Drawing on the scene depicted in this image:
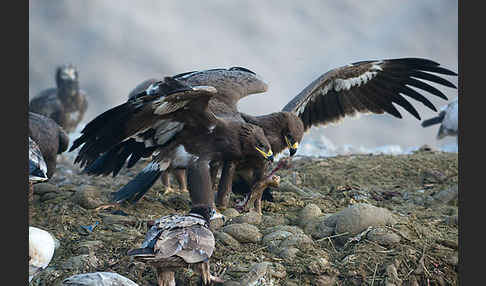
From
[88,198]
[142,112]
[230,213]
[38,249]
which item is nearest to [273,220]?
[230,213]

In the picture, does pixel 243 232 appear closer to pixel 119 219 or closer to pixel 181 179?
pixel 119 219

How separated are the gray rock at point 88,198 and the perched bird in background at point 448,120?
654 cm

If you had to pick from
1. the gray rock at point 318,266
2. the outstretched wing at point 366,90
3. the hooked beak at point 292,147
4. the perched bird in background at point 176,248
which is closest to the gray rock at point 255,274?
the perched bird in background at point 176,248

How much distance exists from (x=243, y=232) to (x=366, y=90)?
2589mm

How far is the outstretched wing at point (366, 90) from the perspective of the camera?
18.1 feet

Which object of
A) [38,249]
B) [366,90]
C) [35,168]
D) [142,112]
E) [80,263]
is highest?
[366,90]

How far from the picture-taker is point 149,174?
4.54 metres

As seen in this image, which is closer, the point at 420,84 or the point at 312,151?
the point at 420,84

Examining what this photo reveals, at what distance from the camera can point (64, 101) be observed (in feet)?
33.0

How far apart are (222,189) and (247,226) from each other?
0.77 meters

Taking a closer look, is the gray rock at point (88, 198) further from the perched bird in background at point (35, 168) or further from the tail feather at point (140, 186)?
the perched bird in background at point (35, 168)

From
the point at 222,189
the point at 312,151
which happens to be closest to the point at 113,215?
the point at 222,189

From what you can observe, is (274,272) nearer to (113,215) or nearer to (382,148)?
(113,215)

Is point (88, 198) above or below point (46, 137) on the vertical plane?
below
